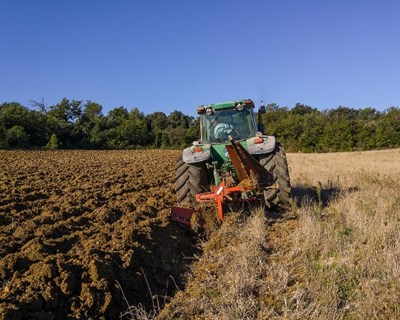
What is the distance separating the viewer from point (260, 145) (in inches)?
258

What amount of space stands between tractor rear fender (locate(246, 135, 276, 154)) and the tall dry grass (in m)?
1.20

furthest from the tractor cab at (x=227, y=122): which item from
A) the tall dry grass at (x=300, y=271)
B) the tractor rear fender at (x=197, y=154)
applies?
the tall dry grass at (x=300, y=271)

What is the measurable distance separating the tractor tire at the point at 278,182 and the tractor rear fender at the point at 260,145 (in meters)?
0.18

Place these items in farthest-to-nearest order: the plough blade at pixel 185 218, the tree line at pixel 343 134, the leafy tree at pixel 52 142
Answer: the tree line at pixel 343 134
the leafy tree at pixel 52 142
the plough blade at pixel 185 218

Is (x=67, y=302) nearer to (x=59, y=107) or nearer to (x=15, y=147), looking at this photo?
(x=15, y=147)

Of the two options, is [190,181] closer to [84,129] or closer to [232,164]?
[232,164]

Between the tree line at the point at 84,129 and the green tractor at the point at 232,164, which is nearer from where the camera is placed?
the green tractor at the point at 232,164

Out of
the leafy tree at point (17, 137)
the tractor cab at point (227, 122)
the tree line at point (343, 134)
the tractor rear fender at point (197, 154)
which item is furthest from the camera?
the tree line at point (343, 134)

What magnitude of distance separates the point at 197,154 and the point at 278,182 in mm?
1330

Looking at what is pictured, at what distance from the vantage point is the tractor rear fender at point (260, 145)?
6461mm

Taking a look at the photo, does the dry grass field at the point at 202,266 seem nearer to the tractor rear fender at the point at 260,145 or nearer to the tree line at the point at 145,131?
the tractor rear fender at the point at 260,145

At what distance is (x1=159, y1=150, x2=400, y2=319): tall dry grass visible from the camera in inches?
120

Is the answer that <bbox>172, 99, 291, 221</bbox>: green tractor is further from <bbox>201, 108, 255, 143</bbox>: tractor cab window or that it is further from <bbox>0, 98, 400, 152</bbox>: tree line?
<bbox>0, 98, 400, 152</bbox>: tree line

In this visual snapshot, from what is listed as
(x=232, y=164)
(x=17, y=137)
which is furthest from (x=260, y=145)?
(x=17, y=137)
